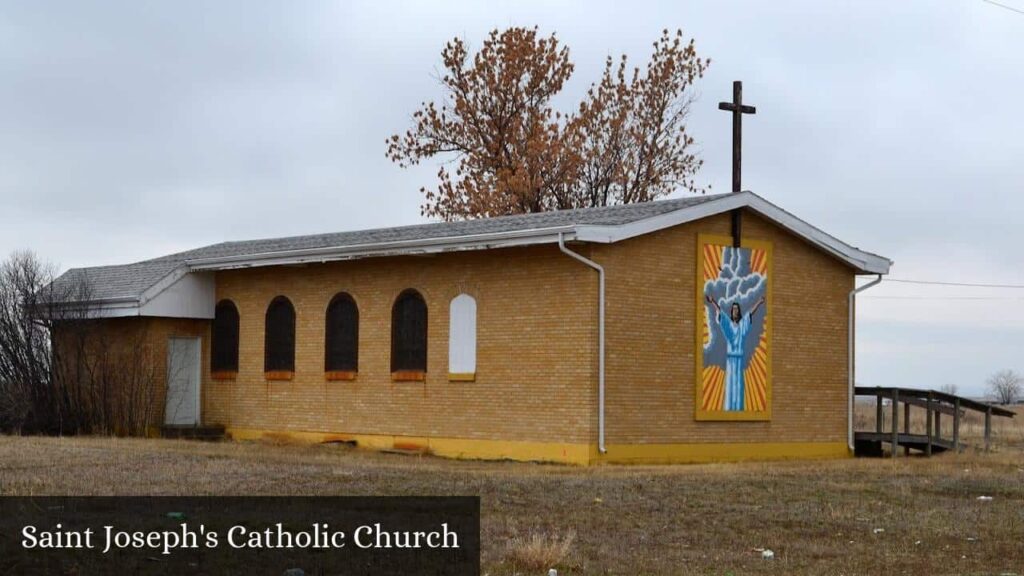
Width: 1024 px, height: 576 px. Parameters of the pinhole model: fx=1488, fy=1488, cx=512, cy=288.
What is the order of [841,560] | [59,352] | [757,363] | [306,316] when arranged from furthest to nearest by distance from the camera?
1. [59,352]
2. [306,316]
3. [757,363]
4. [841,560]

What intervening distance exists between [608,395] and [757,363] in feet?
11.7

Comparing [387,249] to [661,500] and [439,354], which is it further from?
[661,500]

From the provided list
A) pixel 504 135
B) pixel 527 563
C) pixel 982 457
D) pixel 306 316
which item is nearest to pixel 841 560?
pixel 527 563

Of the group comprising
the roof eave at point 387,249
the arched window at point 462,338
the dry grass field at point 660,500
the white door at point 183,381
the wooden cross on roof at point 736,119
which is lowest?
the dry grass field at point 660,500

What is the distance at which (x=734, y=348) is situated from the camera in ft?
80.5

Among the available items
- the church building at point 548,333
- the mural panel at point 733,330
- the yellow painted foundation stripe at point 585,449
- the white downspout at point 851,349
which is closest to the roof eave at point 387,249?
the church building at point 548,333

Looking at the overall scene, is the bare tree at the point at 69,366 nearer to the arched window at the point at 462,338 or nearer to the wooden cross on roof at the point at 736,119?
the arched window at the point at 462,338

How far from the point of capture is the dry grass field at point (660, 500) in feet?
42.9

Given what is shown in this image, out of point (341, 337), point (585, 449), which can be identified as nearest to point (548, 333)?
point (585, 449)

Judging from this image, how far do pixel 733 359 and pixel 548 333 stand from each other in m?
3.46

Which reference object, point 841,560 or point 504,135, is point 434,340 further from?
point 504,135

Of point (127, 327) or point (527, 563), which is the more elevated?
point (127, 327)

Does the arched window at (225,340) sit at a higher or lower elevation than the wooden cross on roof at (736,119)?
lower

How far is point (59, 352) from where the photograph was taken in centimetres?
2972
